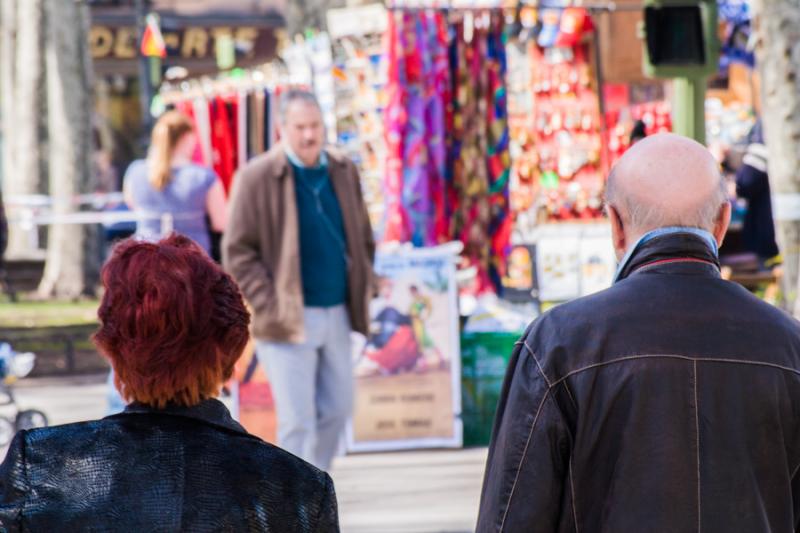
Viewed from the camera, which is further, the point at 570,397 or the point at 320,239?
the point at 320,239

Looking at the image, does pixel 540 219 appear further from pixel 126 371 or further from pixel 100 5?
pixel 100 5

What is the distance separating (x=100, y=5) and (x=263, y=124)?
24297 millimetres

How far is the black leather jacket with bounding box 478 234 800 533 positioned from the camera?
3084 millimetres

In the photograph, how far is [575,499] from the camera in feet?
10.2

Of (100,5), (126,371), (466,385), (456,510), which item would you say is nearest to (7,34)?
(100,5)

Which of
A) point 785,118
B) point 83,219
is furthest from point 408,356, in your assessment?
point 83,219

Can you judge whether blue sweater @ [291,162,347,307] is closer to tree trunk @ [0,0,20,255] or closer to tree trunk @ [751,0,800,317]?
tree trunk @ [751,0,800,317]

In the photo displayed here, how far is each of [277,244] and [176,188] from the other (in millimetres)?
1130

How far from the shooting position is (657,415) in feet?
10.2

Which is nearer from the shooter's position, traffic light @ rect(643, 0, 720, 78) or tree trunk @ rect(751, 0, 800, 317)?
traffic light @ rect(643, 0, 720, 78)

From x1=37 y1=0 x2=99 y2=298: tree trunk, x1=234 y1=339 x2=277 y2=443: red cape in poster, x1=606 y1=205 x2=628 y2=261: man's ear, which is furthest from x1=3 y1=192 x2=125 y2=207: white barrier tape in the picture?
x1=606 y1=205 x2=628 y2=261: man's ear

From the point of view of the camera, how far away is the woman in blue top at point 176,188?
26.7 ft

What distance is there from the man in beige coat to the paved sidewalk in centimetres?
60

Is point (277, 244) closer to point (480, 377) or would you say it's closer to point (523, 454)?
point (480, 377)
